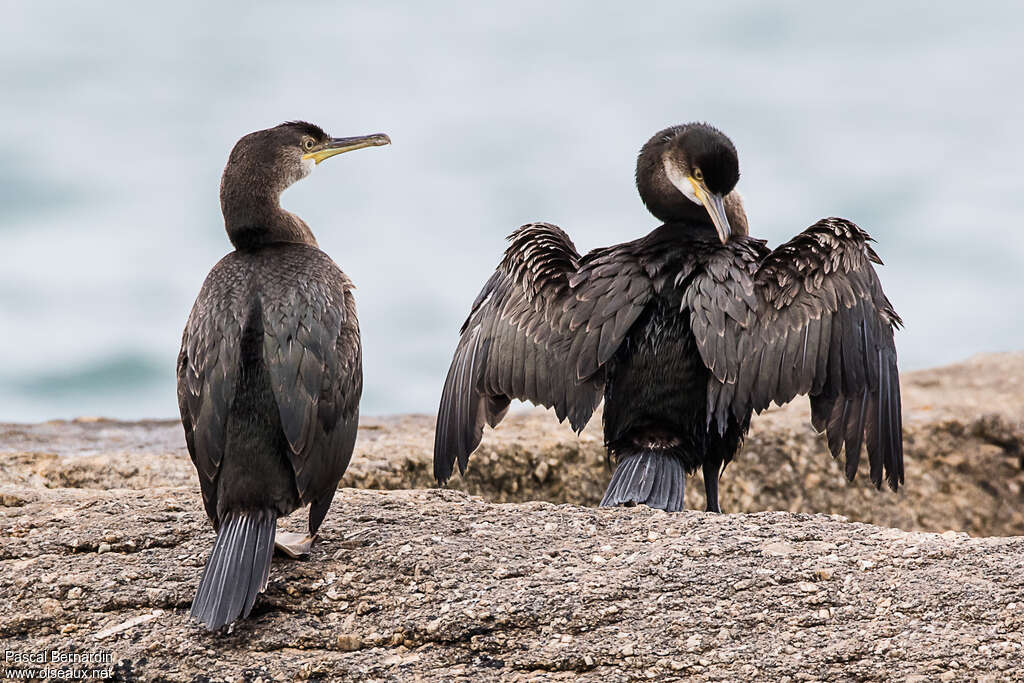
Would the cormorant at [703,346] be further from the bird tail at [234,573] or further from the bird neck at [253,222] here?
the bird tail at [234,573]

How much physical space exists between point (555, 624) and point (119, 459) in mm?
3944

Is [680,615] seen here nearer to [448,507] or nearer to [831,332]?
[448,507]

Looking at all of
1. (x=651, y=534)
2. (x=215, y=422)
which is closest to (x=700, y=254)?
(x=651, y=534)

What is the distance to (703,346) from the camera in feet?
19.4

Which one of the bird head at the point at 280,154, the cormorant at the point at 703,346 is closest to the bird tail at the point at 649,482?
the cormorant at the point at 703,346

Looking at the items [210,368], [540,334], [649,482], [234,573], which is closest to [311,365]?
[210,368]

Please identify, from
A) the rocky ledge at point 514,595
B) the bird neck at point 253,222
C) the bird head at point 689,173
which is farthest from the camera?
the bird head at point 689,173

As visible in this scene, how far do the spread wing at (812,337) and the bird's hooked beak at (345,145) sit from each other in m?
1.70

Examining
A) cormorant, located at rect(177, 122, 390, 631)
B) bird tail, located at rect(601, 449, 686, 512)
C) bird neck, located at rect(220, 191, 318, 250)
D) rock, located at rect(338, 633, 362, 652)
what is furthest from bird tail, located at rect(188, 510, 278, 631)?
bird tail, located at rect(601, 449, 686, 512)

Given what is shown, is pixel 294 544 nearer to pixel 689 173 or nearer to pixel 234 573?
pixel 234 573

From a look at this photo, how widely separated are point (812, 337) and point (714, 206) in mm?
841

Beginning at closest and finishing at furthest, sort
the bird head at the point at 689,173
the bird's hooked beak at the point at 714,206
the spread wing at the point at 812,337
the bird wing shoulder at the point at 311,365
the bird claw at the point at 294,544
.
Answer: the bird wing shoulder at the point at 311,365, the bird claw at the point at 294,544, the spread wing at the point at 812,337, the bird's hooked beak at the point at 714,206, the bird head at the point at 689,173

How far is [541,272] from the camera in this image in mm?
6391

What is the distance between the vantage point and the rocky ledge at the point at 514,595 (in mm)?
4469
